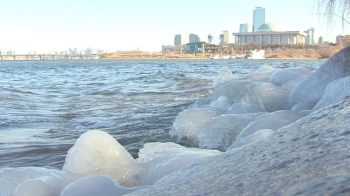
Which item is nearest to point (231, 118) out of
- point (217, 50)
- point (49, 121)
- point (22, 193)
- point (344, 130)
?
point (22, 193)

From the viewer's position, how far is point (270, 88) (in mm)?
4406

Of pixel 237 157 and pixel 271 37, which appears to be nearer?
pixel 237 157

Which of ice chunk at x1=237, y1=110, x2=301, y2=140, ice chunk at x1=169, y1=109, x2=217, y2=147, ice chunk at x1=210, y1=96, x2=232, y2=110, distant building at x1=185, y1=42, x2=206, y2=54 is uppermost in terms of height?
distant building at x1=185, y1=42, x2=206, y2=54

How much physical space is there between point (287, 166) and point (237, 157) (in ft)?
1.27

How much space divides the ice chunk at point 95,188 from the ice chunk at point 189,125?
6.17ft

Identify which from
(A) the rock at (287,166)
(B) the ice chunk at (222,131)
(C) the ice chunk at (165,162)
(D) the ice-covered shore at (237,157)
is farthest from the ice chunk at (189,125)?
(A) the rock at (287,166)

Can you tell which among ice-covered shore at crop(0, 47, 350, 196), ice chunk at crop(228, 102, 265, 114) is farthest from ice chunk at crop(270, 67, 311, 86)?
ice chunk at crop(228, 102, 265, 114)

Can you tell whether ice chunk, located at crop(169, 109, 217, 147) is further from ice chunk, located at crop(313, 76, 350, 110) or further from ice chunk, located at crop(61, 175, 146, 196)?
ice chunk, located at crop(61, 175, 146, 196)

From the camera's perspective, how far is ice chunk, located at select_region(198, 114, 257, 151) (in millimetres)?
3244

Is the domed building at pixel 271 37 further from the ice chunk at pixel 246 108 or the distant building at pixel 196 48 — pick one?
the ice chunk at pixel 246 108

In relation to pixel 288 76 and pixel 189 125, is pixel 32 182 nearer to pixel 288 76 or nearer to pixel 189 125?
pixel 189 125

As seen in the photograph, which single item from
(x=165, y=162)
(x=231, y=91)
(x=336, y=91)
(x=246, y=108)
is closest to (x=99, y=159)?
(x=165, y=162)

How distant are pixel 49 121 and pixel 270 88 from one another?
3.01 meters

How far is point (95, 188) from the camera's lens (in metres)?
1.78
